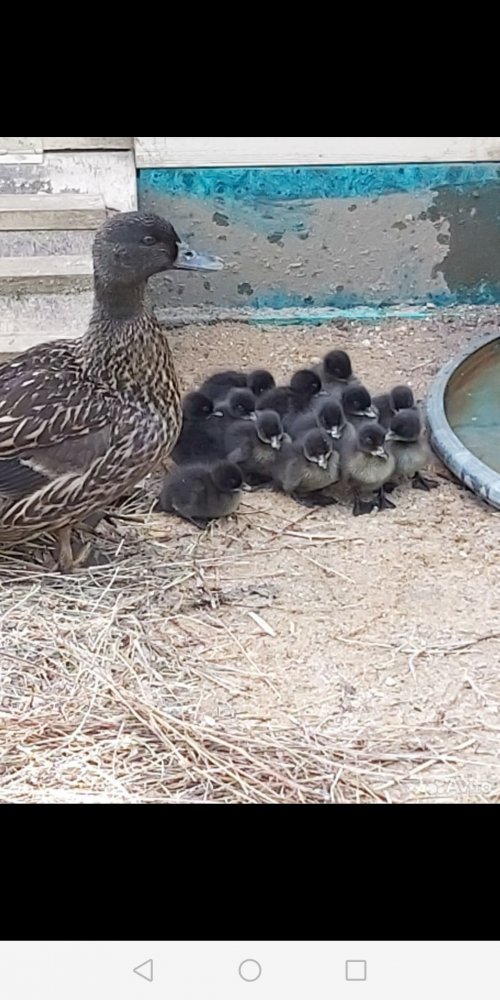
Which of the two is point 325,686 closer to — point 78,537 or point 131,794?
point 131,794

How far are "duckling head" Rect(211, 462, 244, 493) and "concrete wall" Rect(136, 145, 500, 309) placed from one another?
1323 mm

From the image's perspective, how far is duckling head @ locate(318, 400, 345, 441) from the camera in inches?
114

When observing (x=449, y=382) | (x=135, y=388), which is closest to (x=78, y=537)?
(x=135, y=388)

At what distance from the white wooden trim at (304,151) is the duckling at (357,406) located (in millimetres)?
1050

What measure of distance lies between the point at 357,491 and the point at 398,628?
596 millimetres

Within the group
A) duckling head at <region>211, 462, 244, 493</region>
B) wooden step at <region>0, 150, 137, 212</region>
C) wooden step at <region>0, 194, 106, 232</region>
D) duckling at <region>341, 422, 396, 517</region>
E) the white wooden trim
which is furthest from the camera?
the white wooden trim

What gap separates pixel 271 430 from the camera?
2.88 metres

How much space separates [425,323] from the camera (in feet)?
12.9

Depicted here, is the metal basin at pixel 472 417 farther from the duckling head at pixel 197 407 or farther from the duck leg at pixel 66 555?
the duck leg at pixel 66 555

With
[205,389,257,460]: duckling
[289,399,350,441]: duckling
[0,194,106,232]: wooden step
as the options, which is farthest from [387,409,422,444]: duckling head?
[0,194,106,232]: wooden step

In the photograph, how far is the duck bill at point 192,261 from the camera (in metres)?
2.50

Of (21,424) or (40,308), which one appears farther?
(40,308)

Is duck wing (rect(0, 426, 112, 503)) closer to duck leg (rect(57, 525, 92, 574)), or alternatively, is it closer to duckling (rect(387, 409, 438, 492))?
duck leg (rect(57, 525, 92, 574))

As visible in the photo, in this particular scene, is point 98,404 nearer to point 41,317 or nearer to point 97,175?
point 41,317
